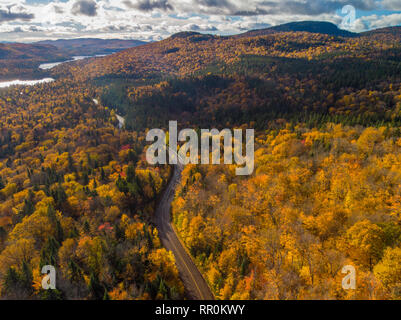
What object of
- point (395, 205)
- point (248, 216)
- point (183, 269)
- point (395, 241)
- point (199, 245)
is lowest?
point (183, 269)

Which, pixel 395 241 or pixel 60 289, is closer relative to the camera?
pixel 395 241

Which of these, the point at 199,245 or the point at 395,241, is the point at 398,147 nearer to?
the point at 395,241

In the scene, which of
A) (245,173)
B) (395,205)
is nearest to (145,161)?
(245,173)

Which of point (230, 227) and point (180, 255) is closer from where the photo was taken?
point (230, 227)

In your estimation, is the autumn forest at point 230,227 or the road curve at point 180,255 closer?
the autumn forest at point 230,227

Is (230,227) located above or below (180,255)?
above

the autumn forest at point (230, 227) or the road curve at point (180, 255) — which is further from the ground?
the autumn forest at point (230, 227)

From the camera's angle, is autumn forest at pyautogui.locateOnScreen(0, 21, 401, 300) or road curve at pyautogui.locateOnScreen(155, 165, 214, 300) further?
road curve at pyautogui.locateOnScreen(155, 165, 214, 300)

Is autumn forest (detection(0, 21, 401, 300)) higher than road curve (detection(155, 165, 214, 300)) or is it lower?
higher
